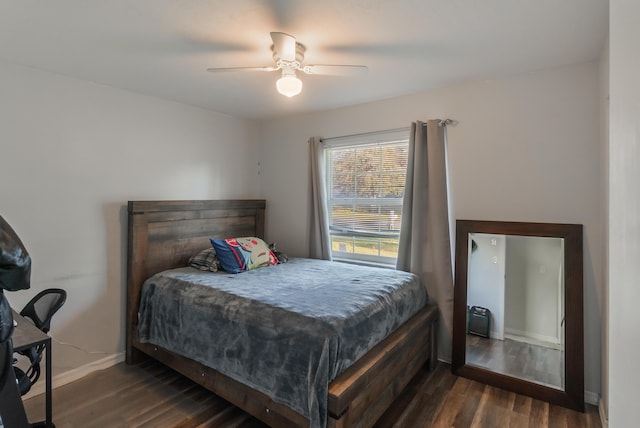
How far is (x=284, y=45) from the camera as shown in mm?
1801

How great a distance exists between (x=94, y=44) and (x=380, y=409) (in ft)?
9.38

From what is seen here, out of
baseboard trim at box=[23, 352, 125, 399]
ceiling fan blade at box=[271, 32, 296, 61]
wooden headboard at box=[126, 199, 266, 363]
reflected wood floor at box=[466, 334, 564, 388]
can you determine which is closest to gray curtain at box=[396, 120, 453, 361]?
reflected wood floor at box=[466, 334, 564, 388]

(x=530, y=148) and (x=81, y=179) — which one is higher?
(x=530, y=148)

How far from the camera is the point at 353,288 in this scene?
2391 mm

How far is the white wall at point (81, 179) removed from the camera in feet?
7.61

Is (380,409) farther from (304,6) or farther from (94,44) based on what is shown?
(94,44)

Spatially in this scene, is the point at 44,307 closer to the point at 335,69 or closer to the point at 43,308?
the point at 43,308

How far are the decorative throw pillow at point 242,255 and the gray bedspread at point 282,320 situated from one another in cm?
12

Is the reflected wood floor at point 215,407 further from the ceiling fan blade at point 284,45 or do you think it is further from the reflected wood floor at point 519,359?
the ceiling fan blade at point 284,45

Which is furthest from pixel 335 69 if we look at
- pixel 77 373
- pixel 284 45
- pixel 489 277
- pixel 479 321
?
pixel 77 373

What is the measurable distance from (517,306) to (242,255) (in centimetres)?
232

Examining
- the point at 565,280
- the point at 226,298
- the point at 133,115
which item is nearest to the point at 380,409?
the point at 226,298

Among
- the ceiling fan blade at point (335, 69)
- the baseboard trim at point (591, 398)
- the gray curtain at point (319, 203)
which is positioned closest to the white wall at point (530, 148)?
the baseboard trim at point (591, 398)

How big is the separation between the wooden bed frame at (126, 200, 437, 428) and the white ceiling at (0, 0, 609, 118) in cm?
118
